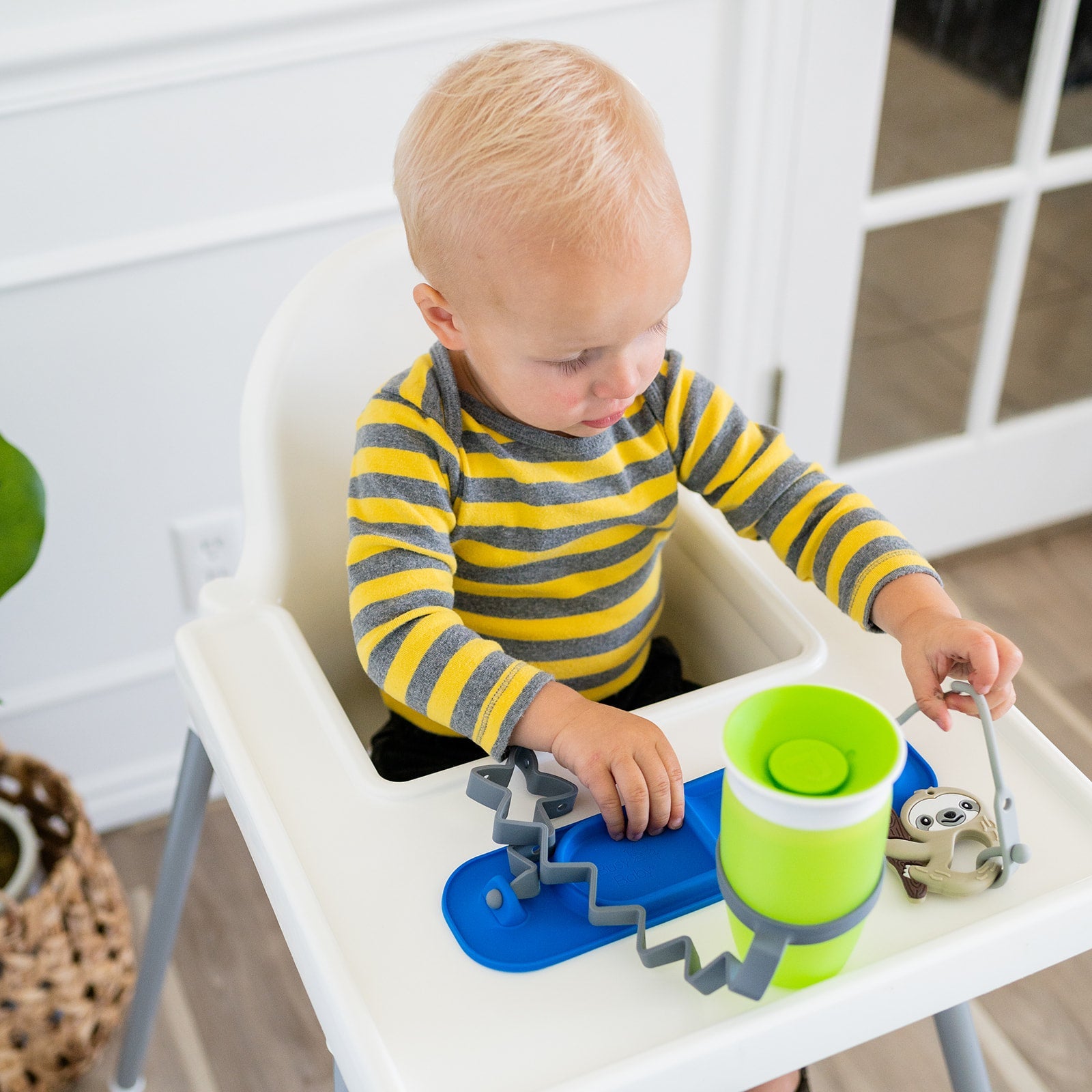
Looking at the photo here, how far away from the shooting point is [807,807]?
0.48 metres

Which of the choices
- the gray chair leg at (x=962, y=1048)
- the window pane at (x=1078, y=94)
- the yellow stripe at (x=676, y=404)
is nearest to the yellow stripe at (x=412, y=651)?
the yellow stripe at (x=676, y=404)

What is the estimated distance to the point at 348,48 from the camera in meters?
1.11

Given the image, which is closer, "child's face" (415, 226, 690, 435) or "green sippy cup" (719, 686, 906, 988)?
"green sippy cup" (719, 686, 906, 988)

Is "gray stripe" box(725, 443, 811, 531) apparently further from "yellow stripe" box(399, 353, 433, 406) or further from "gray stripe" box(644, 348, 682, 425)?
"yellow stripe" box(399, 353, 433, 406)

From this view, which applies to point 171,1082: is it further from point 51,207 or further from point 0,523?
point 51,207

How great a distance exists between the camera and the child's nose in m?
0.67

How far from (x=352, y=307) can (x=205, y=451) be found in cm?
46

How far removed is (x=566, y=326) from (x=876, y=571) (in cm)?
24

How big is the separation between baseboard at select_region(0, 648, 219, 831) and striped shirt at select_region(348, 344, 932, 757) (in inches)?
22.9

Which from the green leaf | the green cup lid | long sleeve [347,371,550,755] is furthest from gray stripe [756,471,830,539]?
the green leaf

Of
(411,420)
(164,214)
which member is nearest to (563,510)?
(411,420)

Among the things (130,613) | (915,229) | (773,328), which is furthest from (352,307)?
(915,229)

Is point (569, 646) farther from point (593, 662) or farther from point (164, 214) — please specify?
point (164, 214)

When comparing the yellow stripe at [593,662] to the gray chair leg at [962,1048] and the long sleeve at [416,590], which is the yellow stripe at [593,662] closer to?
the long sleeve at [416,590]
